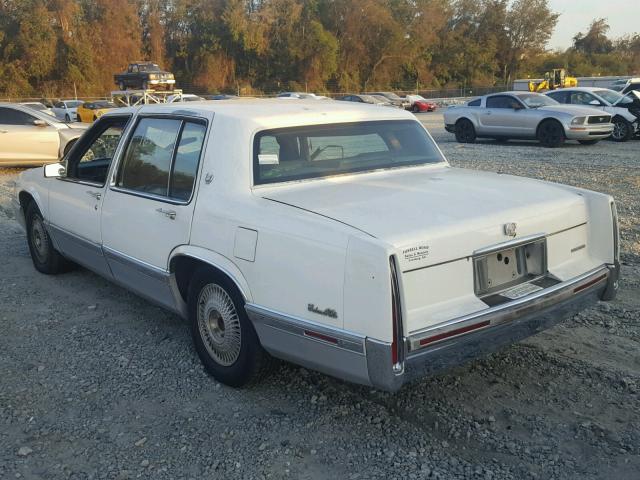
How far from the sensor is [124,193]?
15.2 feet

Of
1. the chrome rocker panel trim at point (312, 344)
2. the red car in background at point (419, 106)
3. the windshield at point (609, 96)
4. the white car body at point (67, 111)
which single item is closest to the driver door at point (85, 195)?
the chrome rocker panel trim at point (312, 344)

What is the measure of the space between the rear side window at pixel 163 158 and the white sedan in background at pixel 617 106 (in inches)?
625

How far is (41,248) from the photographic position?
627 centimetres

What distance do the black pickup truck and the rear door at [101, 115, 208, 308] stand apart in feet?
127

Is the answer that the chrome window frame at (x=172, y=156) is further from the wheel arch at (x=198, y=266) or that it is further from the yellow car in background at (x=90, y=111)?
the yellow car in background at (x=90, y=111)

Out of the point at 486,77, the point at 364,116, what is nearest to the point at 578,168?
the point at 364,116

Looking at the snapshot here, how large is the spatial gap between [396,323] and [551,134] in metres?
15.2

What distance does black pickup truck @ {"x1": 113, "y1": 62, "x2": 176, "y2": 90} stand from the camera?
4175cm

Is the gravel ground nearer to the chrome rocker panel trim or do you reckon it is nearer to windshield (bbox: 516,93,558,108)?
the chrome rocker panel trim

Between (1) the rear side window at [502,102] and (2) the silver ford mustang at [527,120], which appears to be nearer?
(2) the silver ford mustang at [527,120]

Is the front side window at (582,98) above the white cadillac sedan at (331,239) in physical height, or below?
above

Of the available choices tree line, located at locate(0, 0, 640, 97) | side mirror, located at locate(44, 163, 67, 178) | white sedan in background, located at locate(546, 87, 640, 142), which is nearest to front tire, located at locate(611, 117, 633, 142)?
white sedan in background, located at locate(546, 87, 640, 142)

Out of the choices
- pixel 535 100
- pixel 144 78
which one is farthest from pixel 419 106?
pixel 535 100

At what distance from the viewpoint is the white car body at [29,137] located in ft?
45.7
